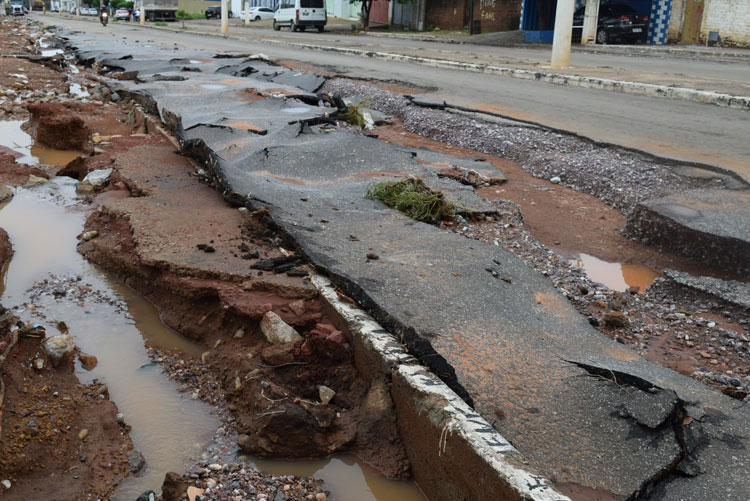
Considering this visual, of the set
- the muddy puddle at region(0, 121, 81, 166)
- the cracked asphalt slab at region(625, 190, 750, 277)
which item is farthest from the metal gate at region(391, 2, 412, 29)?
the cracked asphalt slab at region(625, 190, 750, 277)

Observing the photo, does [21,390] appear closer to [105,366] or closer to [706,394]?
[105,366]

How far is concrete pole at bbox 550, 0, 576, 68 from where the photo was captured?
13.8 metres

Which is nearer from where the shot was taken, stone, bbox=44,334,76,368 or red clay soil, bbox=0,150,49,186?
stone, bbox=44,334,76,368

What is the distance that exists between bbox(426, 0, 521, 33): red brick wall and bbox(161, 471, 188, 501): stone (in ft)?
105

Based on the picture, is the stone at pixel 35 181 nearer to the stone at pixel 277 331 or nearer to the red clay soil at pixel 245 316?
the red clay soil at pixel 245 316

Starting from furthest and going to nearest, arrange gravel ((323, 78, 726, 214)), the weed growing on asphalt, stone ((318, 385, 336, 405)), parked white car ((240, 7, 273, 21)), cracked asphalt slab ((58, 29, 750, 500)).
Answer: parked white car ((240, 7, 273, 21)), the weed growing on asphalt, gravel ((323, 78, 726, 214)), stone ((318, 385, 336, 405)), cracked asphalt slab ((58, 29, 750, 500))

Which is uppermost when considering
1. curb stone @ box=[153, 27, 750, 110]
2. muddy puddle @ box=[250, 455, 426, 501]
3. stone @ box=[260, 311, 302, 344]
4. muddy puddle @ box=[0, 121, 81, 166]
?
curb stone @ box=[153, 27, 750, 110]

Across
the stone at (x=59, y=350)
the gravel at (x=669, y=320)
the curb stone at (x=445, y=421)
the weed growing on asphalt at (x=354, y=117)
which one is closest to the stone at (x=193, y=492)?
the curb stone at (x=445, y=421)

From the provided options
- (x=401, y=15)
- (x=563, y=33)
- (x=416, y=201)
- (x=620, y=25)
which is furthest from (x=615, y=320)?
Result: (x=401, y=15)

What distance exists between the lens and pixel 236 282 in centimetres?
345

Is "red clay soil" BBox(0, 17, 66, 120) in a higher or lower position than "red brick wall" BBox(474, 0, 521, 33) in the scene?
lower

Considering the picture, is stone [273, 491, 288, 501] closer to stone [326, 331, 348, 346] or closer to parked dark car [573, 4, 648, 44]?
stone [326, 331, 348, 346]

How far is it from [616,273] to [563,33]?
10983 mm

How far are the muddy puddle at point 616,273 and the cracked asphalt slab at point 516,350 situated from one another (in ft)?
2.27
